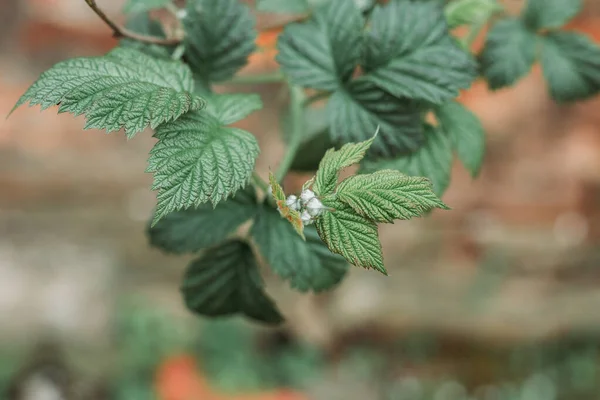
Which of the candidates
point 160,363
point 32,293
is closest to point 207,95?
point 160,363

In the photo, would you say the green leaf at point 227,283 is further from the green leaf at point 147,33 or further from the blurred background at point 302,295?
the blurred background at point 302,295

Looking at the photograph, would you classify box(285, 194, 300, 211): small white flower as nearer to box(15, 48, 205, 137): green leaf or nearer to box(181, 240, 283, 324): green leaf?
box(15, 48, 205, 137): green leaf

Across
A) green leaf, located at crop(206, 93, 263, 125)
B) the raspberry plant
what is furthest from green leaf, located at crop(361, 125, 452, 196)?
green leaf, located at crop(206, 93, 263, 125)

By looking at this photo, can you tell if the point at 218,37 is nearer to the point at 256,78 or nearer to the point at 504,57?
the point at 256,78

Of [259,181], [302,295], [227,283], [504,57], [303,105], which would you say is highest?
[504,57]

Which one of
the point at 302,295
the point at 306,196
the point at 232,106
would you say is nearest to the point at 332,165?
the point at 306,196

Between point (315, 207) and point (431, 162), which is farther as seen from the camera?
point (431, 162)
